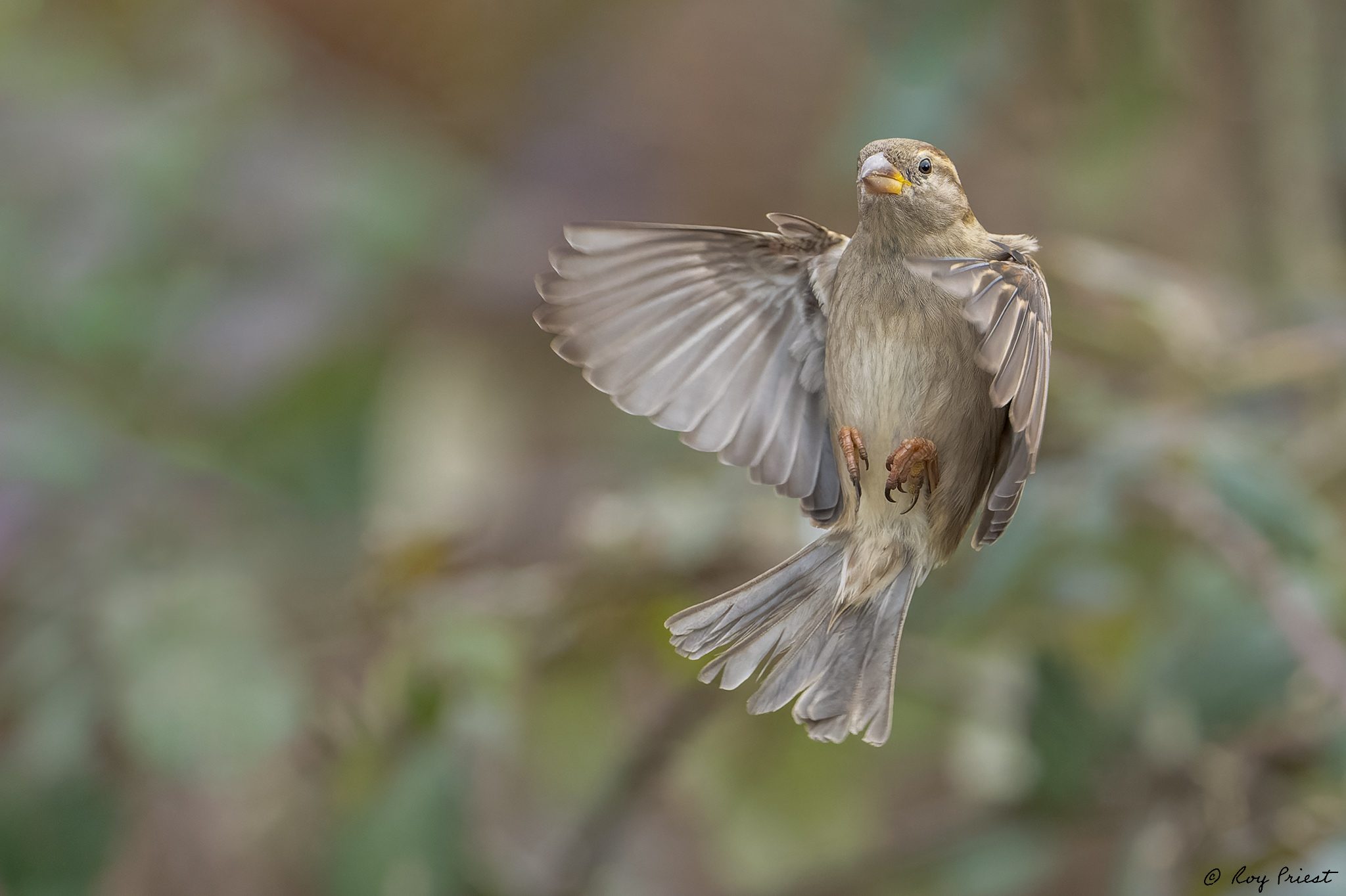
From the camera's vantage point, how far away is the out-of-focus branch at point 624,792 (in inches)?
80.1

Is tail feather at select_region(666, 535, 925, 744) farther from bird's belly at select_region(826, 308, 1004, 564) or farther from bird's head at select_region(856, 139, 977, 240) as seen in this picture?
bird's head at select_region(856, 139, 977, 240)

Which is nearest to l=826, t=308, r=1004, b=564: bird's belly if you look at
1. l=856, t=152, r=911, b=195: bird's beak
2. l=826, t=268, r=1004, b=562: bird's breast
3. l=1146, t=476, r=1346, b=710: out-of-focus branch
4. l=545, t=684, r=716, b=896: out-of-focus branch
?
l=826, t=268, r=1004, b=562: bird's breast

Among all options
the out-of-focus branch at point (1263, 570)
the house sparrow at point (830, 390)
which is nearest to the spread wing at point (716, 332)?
the house sparrow at point (830, 390)

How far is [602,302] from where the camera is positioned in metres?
1.20

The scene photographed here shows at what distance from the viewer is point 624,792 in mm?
2086

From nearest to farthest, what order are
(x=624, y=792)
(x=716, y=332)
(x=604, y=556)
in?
(x=716, y=332), (x=604, y=556), (x=624, y=792)

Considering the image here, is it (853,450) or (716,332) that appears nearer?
(853,450)

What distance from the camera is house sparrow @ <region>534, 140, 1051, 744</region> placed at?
111 cm

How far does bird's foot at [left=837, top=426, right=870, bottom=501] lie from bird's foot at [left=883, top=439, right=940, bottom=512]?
0.08ft

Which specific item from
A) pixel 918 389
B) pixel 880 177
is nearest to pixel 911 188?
pixel 880 177

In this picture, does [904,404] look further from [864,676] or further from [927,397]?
[864,676]

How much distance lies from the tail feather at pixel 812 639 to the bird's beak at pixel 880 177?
302 mm

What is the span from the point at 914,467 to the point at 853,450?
49 mm

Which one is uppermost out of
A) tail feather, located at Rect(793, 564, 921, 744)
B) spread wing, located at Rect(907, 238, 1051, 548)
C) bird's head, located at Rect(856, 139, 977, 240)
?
bird's head, located at Rect(856, 139, 977, 240)
